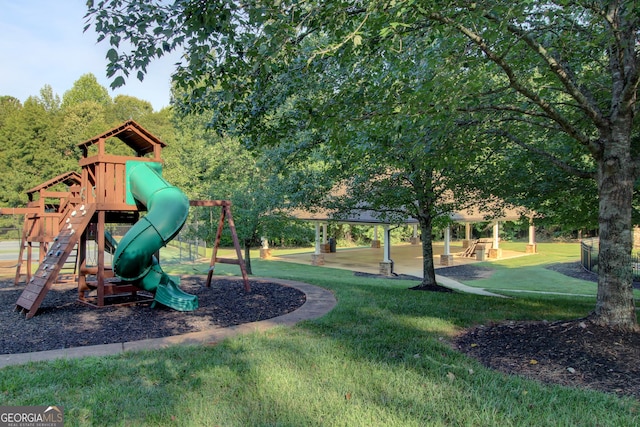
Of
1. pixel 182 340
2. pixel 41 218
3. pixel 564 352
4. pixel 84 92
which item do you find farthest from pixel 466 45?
pixel 84 92

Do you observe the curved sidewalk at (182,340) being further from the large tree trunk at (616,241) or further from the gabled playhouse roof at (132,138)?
the gabled playhouse roof at (132,138)

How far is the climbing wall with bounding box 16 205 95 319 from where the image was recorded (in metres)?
6.54

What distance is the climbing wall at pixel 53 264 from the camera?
21.4ft

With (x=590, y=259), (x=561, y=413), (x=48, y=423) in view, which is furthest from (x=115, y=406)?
(x=590, y=259)

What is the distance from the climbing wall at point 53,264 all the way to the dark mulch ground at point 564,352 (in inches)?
240

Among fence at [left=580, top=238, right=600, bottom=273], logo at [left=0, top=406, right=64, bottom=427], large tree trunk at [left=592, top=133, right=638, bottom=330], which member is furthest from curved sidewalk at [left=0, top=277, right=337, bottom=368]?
fence at [left=580, top=238, right=600, bottom=273]

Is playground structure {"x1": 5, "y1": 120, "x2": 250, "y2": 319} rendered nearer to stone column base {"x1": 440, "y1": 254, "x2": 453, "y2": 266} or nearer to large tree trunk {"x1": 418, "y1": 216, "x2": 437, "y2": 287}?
large tree trunk {"x1": 418, "y1": 216, "x2": 437, "y2": 287}

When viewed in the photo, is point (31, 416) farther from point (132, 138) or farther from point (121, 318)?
point (132, 138)

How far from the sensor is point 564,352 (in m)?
4.38

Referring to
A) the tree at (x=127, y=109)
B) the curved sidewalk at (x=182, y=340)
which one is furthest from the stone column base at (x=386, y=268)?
the tree at (x=127, y=109)

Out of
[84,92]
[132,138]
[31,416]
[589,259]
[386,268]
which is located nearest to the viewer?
[31,416]

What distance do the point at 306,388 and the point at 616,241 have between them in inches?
154

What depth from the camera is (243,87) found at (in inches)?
173

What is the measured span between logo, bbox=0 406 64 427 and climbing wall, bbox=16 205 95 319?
3.90m
